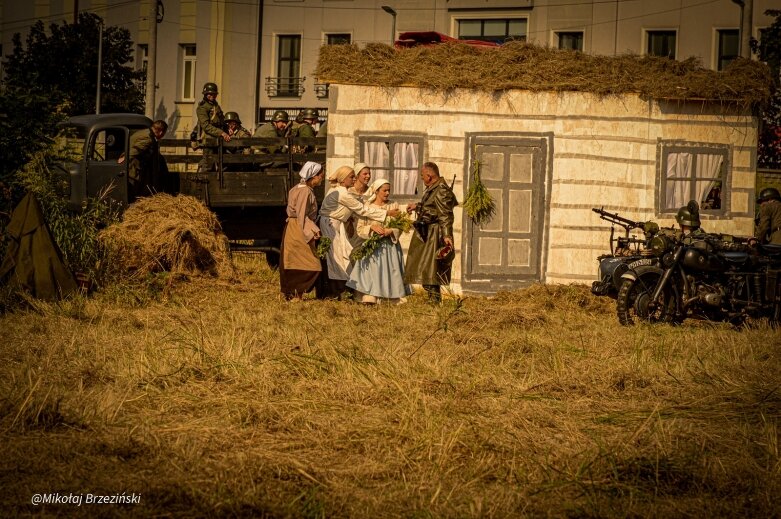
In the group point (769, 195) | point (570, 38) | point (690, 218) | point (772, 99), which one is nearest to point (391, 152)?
point (690, 218)

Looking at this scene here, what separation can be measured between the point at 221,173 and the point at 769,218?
24.1 feet

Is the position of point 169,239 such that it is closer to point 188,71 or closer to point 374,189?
point 374,189

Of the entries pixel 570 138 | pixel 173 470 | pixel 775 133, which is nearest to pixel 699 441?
pixel 173 470

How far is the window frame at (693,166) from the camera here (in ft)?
52.6

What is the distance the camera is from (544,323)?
482 inches

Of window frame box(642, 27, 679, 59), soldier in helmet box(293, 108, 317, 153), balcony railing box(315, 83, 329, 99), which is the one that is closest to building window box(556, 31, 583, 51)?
window frame box(642, 27, 679, 59)

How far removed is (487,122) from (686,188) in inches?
109

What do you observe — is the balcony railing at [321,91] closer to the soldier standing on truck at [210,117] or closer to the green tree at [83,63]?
the green tree at [83,63]

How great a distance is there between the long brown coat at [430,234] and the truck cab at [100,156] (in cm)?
424

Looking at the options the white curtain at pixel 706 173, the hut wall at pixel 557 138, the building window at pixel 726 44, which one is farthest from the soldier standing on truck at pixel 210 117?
the building window at pixel 726 44

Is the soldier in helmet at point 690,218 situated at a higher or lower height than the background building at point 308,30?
lower

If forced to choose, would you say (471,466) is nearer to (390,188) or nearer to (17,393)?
(17,393)

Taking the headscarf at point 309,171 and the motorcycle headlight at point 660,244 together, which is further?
the headscarf at point 309,171

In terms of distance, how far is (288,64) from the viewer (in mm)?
43062
